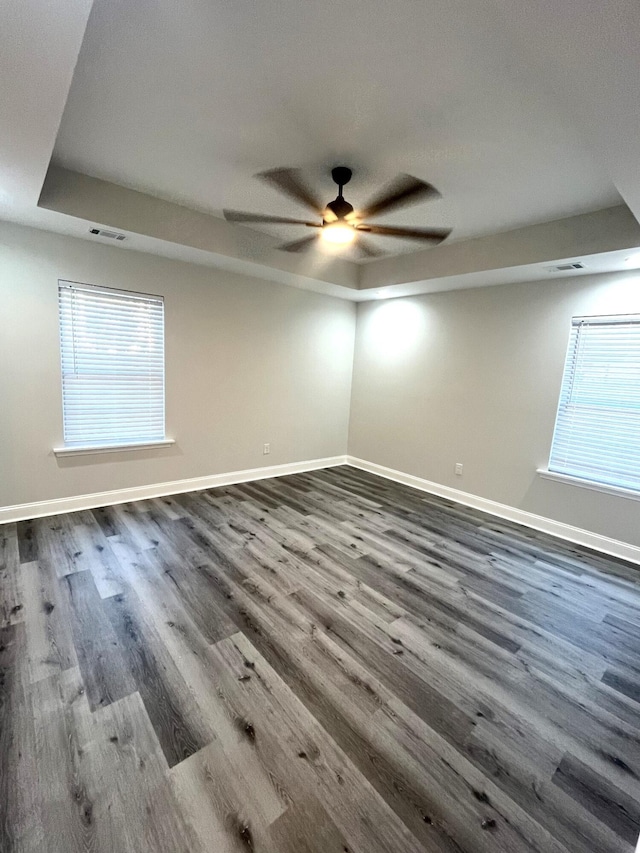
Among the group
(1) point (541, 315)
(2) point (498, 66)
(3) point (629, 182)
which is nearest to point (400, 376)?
(1) point (541, 315)

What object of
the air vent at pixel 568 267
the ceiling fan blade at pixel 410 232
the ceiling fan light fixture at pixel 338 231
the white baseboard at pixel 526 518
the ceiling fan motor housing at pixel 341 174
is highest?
the ceiling fan motor housing at pixel 341 174

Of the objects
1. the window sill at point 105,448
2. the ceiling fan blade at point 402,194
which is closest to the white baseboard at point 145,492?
the window sill at point 105,448

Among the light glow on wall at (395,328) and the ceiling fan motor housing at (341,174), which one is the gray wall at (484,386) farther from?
the ceiling fan motor housing at (341,174)

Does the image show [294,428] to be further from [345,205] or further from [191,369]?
[345,205]

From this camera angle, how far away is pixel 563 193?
2629 mm

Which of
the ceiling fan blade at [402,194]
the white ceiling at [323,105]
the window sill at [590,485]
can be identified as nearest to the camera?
the white ceiling at [323,105]

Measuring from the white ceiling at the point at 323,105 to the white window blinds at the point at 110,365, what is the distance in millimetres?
1105

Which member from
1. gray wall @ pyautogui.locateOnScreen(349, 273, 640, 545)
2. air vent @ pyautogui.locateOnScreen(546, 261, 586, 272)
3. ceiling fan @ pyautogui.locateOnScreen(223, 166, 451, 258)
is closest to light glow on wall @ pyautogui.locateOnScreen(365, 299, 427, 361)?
gray wall @ pyautogui.locateOnScreen(349, 273, 640, 545)

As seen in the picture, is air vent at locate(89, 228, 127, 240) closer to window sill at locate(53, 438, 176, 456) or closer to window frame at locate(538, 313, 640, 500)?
window sill at locate(53, 438, 176, 456)

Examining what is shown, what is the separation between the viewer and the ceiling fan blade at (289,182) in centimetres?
203

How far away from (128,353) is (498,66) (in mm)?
3459

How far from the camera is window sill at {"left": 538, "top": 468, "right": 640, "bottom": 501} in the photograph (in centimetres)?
322

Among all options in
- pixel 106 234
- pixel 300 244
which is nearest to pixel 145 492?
pixel 106 234

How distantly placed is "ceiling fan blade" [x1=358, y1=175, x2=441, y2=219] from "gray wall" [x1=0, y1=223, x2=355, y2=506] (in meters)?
2.32
